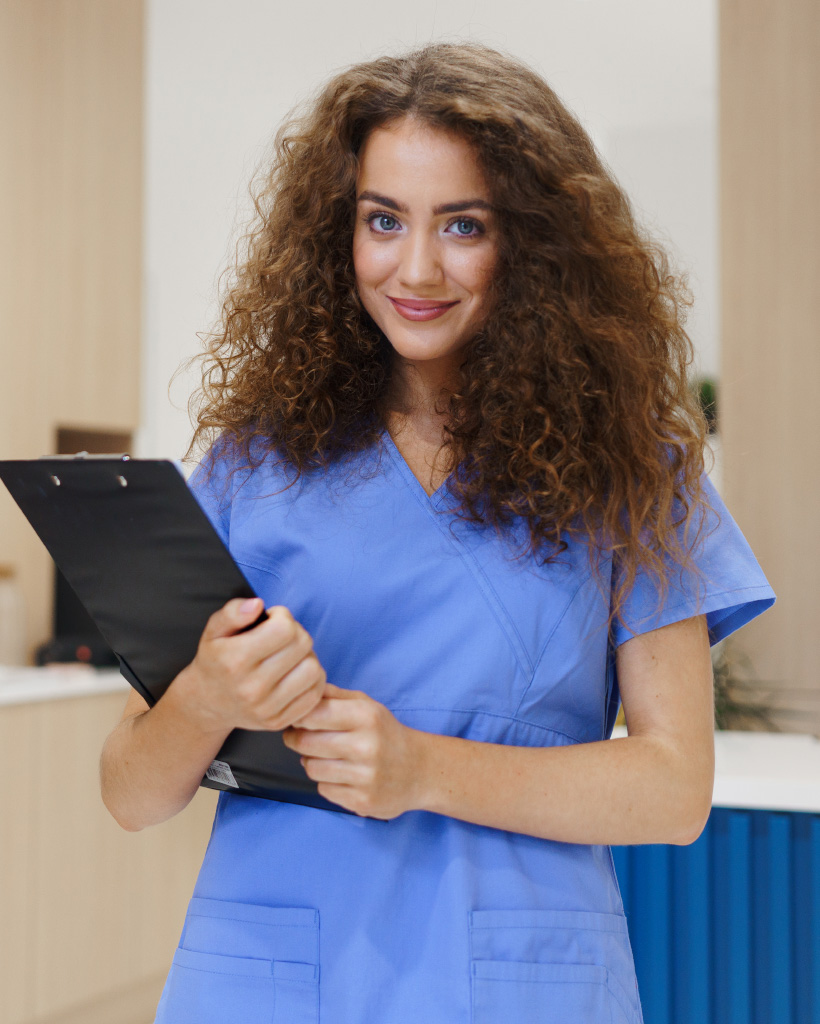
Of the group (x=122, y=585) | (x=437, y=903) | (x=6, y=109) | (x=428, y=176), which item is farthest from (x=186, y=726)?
(x=6, y=109)

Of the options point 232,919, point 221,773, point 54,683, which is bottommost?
point 54,683

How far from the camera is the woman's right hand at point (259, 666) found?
2.39ft

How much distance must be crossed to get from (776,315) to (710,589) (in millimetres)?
1857

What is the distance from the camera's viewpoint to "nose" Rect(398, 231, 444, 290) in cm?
89

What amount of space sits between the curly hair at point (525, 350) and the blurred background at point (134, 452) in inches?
38.1

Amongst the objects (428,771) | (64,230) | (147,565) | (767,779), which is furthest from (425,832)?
(64,230)

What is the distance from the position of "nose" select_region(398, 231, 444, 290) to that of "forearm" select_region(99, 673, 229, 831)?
37 centimetres

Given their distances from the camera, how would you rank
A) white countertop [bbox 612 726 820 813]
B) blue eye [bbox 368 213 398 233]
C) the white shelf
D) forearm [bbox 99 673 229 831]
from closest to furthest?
forearm [bbox 99 673 229 831]
blue eye [bbox 368 213 398 233]
white countertop [bbox 612 726 820 813]
the white shelf

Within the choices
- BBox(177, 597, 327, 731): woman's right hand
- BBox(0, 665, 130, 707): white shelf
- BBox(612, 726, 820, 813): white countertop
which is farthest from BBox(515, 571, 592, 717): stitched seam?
BBox(0, 665, 130, 707): white shelf

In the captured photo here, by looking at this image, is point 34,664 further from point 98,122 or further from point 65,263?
point 98,122

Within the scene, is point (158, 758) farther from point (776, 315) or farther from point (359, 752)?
point (776, 315)

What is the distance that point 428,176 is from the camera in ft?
2.98

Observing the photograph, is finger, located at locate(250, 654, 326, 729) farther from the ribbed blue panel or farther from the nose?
the ribbed blue panel

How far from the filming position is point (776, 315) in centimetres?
260
